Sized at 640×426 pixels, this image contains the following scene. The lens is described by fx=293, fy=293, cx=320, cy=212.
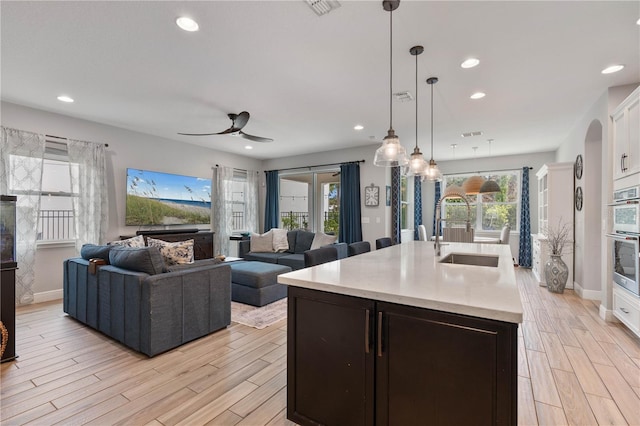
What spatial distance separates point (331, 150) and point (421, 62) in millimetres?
4036

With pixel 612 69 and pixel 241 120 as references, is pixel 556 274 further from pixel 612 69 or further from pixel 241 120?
pixel 241 120

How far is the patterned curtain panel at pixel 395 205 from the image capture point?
245 inches

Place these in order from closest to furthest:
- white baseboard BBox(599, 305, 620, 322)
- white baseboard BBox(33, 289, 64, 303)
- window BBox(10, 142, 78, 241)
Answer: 1. white baseboard BBox(599, 305, 620, 322)
2. white baseboard BBox(33, 289, 64, 303)
3. window BBox(10, 142, 78, 241)

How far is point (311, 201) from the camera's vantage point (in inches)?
285

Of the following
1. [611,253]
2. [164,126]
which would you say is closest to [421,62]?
[611,253]

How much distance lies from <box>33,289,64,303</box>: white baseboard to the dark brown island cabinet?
4.60 m

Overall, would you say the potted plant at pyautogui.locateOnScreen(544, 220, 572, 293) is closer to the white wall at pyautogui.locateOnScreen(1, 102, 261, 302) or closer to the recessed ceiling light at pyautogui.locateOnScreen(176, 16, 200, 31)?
the recessed ceiling light at pyautogui.locateOnScreen(176, 16, 200, 31)

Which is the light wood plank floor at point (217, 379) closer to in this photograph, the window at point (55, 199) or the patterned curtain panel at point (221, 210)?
the window at point (55, 199)

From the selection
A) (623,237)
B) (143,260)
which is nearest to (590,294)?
(623,237)

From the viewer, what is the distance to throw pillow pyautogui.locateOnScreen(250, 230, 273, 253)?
6.12 meters

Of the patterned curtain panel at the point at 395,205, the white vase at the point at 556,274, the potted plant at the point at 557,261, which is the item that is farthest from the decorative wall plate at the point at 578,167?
the patterned curtain panel at the point at 395,205

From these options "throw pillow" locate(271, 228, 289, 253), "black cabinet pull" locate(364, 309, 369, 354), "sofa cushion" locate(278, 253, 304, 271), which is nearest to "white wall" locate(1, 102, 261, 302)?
"throw pillow" locate(271, 228, 289, 253)

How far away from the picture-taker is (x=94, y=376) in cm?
228

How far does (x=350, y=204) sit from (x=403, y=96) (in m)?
3.11
